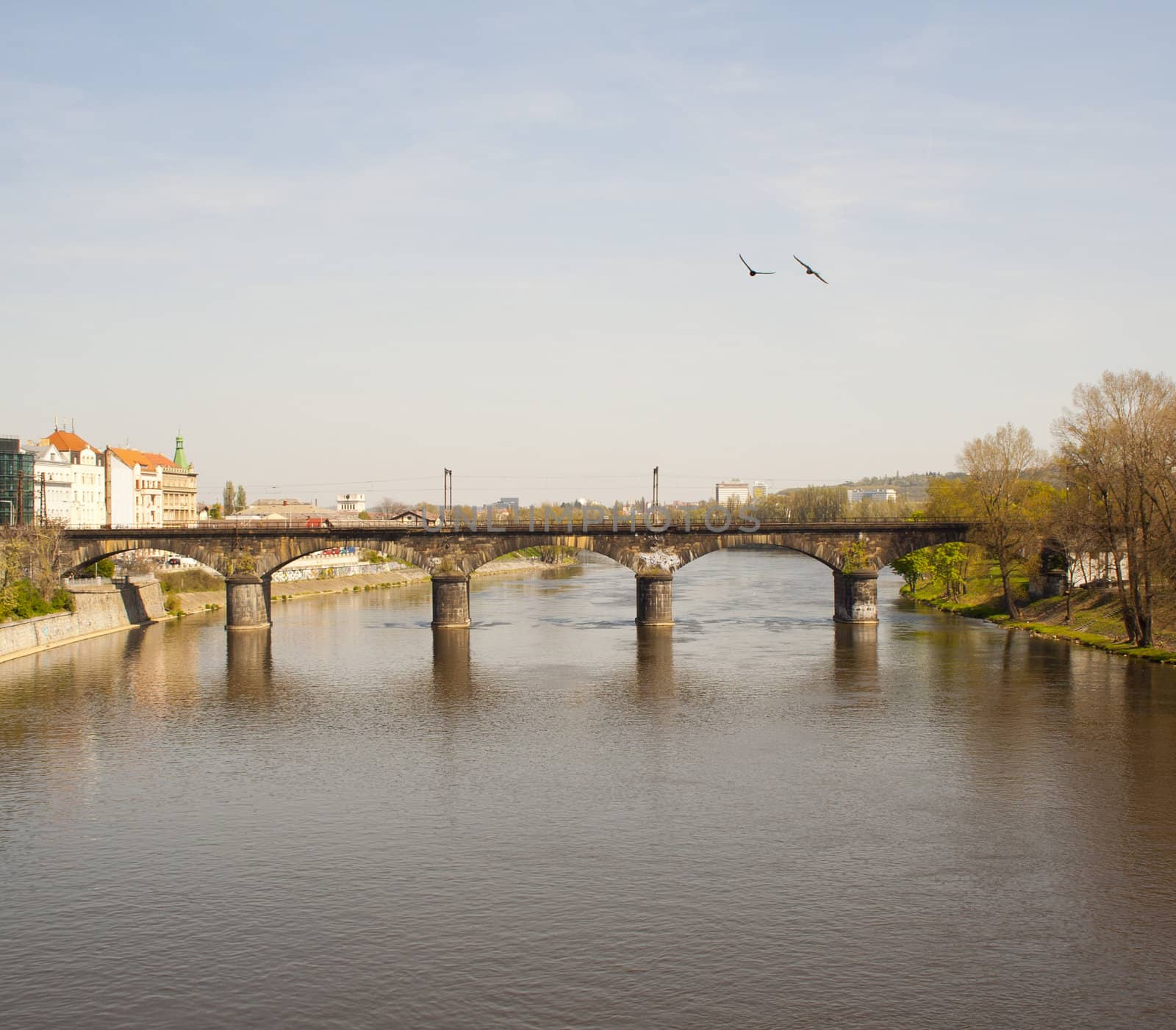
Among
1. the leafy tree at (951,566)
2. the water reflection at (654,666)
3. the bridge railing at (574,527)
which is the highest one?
the bridge railing at (574,527)

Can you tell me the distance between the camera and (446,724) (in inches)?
1780

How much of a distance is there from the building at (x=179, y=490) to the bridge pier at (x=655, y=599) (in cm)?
8779

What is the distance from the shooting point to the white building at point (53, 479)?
118 meters

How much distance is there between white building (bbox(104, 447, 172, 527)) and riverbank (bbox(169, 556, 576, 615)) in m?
24.3

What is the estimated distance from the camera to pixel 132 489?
139125 mm

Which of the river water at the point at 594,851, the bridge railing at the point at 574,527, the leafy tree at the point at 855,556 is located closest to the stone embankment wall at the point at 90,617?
the bridge railing at the point at 574,527

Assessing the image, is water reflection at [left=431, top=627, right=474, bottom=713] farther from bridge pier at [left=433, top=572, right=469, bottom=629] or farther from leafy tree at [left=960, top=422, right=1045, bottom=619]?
leafy tree at [left=960, top=422, right=1045, bottom=619]

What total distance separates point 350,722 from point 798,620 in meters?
44.3

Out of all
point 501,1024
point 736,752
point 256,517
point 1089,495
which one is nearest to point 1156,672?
point 1089,495

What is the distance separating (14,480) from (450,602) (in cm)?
5555

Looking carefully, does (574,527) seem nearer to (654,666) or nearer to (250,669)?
(654,666)

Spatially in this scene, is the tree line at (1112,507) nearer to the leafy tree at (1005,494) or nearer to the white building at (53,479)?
the leafy tree at (1005,494)

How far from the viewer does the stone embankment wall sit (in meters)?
65.4

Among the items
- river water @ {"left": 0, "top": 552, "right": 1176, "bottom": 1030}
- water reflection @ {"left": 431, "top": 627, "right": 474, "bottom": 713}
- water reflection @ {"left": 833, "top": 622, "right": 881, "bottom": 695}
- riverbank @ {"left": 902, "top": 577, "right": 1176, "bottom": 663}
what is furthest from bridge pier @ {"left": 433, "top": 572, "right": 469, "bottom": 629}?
riverbank @ {"left": 902, "top": 577, "right": 1176, "bottom": 663}
